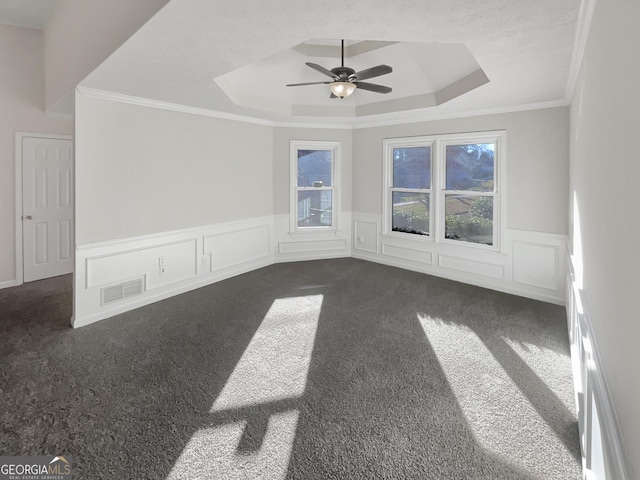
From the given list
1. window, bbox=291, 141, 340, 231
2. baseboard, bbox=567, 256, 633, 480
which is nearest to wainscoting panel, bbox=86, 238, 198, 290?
window, bbox=291, 141, 340, 231

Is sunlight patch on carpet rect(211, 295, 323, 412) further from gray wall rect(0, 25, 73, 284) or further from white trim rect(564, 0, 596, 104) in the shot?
gray wall rect(0, 25, 73, 284)

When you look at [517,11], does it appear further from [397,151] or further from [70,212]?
[70,212]

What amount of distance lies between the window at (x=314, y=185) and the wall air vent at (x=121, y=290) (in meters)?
2.77

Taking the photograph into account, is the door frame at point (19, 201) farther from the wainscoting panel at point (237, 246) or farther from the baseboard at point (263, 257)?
the wainscoting panel at point (237, 246)

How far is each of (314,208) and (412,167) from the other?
183 centimetres

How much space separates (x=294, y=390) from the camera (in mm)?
2477

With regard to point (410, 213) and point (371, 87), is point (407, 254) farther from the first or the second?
point (371, 87)

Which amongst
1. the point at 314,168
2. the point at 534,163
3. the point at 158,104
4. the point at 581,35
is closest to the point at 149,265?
the point at 158,104

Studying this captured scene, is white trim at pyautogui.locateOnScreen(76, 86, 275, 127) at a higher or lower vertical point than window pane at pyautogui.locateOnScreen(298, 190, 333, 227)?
higher

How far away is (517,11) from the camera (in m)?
2.16

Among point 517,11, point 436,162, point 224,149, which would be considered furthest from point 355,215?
point 517,11

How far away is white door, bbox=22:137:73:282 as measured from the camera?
4906 millimetres

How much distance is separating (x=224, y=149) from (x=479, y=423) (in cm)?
455

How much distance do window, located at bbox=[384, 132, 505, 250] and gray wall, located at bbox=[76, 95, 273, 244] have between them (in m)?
2.22
